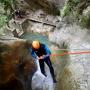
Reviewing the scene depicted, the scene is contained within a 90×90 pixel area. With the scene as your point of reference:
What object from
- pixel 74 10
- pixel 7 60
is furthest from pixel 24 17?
pixel 7 60

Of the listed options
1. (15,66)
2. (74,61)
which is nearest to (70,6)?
(74,61)

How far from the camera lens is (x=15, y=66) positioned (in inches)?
315

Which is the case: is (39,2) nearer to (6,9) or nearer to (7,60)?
(6,9)

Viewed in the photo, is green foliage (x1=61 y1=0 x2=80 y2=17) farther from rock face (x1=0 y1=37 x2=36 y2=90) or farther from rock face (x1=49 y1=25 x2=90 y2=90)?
rock face (x1=0 y1=37 x2=36 y2=90)

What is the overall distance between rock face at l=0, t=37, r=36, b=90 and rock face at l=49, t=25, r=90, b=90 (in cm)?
120

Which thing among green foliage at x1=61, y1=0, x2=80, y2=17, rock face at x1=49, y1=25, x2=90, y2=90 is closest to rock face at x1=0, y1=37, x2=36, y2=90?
rock face at x1=49, y1=25, x2=90, y2=90

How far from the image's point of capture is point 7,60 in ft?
26.0

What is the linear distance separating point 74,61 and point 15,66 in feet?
7.64

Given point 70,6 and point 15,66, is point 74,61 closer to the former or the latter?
point 15,66

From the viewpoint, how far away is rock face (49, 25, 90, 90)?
316 inches

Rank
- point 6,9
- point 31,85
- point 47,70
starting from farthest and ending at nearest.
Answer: point 6,9, point 47,70, point 31,85

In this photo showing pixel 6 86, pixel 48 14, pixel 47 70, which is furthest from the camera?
pixel 48 14

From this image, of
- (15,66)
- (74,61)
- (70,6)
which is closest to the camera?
(15,66)

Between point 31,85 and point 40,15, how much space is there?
12091 millimetres
